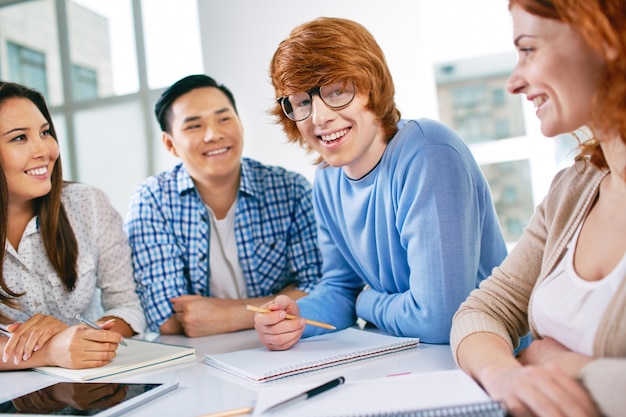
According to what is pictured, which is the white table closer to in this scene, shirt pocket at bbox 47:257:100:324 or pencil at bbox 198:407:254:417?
pencil at bbox 198:407:254:417

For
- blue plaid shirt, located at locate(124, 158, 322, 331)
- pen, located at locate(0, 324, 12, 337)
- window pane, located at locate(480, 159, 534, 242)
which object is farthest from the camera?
window pane, located at locate(480, 159, 534, 242)

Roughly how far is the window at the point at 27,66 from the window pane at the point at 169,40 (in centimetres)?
101

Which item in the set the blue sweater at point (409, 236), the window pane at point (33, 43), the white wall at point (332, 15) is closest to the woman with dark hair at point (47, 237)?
the blue sweater at point (409, 236)

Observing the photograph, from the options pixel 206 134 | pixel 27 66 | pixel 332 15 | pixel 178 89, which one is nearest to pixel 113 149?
pixel 27 66

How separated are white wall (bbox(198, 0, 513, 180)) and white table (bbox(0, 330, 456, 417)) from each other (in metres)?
2.78

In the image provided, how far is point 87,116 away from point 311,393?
4.27 m

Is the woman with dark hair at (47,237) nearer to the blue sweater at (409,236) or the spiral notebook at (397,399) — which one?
the blue sweater at (409,236)

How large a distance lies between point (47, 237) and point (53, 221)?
0.05 metres

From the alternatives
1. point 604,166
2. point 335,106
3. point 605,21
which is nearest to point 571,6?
point 605,21

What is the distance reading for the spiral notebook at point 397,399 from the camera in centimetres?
84

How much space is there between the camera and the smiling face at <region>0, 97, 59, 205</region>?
1816mm

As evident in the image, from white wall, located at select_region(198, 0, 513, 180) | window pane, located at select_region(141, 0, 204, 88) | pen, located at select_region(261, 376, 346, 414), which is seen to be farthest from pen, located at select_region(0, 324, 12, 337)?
window pane, located at select_region(141, 0, 204, 88)

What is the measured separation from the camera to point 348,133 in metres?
1.60

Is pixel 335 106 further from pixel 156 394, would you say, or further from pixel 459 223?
pixel 156 394
